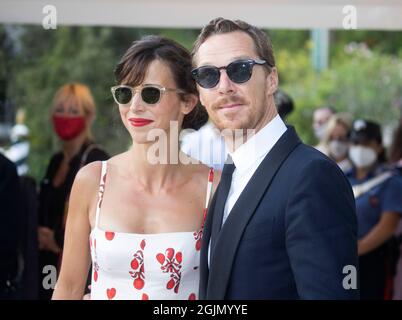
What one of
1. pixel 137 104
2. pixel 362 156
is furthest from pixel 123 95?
pixel 362 156

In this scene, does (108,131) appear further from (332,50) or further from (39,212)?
(332,50)

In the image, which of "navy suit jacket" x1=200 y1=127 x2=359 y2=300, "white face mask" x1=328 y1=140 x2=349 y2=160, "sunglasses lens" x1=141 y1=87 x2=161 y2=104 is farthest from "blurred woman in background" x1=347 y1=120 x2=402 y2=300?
"navy suit jacket" x1=200 y1=127 x2=359 y2=300

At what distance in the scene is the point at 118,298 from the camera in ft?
8.60

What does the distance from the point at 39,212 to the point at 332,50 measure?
365 inches

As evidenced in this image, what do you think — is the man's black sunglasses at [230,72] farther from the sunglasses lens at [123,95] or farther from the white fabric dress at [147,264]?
the white fabric dress at [147,264]

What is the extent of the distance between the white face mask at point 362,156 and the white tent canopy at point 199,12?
154cm

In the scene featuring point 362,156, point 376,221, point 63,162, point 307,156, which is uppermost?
point 362,156

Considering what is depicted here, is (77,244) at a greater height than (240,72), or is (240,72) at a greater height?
(240,72)

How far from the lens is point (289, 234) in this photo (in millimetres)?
2066

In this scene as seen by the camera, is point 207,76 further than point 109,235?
No

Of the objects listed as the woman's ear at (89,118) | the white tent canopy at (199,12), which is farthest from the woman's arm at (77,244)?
the woman's ear at (89,118)

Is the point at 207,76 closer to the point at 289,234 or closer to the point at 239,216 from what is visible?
the point at 239,216

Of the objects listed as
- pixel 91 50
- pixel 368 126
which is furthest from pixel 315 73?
pixel 368 126

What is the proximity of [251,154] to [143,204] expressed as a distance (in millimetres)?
582
